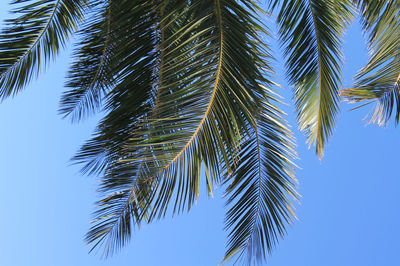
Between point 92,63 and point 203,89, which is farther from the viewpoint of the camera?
point 92,63

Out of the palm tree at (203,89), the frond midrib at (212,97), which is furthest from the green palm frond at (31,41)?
the frond midrib at (212,97)

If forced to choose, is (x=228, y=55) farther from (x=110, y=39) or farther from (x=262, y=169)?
(x=110, y=39)

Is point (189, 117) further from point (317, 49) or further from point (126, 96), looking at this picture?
point (317, 49)

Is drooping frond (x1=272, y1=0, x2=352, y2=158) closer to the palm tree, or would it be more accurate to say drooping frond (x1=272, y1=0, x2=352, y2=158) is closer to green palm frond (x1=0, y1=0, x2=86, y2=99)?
the palm tree

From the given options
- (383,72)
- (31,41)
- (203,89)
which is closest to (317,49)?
(383,72)

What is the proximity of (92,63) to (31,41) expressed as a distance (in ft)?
2.32

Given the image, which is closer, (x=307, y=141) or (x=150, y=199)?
(x=150, y=199)

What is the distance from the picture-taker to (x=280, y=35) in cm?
472

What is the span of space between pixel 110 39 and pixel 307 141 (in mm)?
2241

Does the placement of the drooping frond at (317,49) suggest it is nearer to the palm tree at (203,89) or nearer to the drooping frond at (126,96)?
the palm tree at (203,89)

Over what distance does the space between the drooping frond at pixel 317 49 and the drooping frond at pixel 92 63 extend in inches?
66.8

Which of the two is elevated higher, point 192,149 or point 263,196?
point 192,149

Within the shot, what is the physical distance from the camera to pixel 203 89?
345 cm

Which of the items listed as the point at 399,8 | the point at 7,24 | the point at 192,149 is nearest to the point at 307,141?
the point at 399,8
